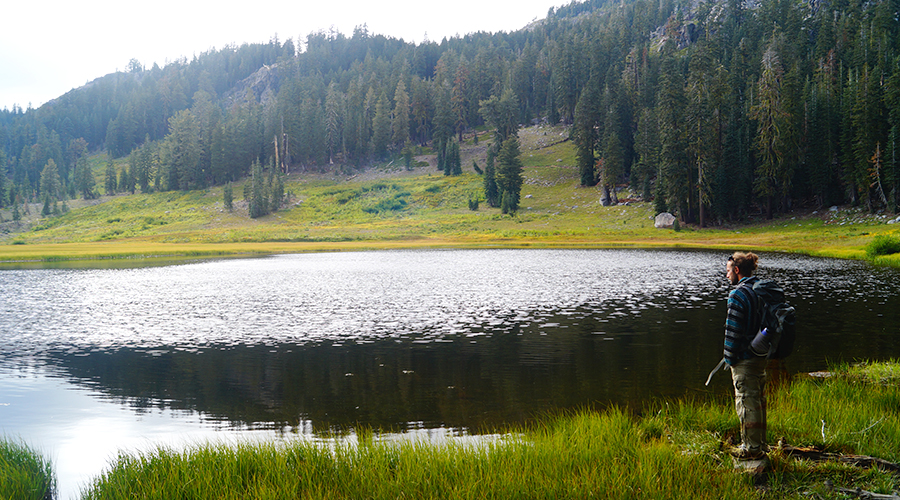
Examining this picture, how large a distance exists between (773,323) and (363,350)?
12377 mm

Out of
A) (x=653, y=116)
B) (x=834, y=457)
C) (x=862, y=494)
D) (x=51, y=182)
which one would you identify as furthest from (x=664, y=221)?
(x=51, y=182)

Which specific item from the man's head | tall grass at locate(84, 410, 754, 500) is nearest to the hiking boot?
tall grass at locate(84, 410, 754, 500)

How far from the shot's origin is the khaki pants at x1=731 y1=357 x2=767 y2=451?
261 inches

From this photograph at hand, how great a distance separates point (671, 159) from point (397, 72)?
11381 cm

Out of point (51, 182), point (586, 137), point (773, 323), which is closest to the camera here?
point (773, 323)

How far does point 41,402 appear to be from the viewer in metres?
12.2

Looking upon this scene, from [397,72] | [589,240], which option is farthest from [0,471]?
[397,72]

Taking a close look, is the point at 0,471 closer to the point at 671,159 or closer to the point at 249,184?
the point at 671,159

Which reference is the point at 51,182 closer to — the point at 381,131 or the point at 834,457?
the point at 381,131

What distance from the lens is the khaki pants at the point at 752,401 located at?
21.7 feet

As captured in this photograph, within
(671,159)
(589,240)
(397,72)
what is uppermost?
(397,72)

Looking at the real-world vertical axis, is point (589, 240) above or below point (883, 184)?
below

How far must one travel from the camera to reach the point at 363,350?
16797 mm

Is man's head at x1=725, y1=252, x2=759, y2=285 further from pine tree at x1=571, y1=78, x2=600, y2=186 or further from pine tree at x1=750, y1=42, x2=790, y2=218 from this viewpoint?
pine tree at x1=571, y1=78, x2=600, y2=186
